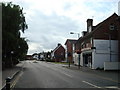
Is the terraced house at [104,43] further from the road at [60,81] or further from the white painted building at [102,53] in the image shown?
the road at [60,81]

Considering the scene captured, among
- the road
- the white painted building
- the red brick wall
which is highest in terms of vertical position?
the red brick wall

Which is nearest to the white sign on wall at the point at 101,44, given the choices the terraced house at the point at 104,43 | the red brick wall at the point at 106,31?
the terraced house at the point at 104,43

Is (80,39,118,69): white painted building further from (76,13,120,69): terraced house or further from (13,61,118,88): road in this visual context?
(13,61,118,88): road

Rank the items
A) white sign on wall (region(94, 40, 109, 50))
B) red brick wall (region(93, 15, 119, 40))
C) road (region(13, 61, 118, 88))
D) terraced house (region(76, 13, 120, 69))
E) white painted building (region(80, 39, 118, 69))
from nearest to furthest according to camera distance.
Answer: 1. road (region(13, 61, 118, 88))
2. white painted building (region(80, 39, 118, 69))
3. terraced house (region(76, 13, 120, 69))
4. white sign on wall (region(94, 40, 109, 50))
5. red brick wall (region(93, 15, 119, 40))

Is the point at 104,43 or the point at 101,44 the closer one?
the point at 101,44

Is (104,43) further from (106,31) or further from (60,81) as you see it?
(60,81)

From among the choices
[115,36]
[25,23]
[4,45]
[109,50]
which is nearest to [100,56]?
[109,50]

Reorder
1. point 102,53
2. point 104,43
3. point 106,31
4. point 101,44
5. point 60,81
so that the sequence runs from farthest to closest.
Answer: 1. point 106,31
2. point 104,43
3. point 101,44
4. point 102,53
5. point 60,81

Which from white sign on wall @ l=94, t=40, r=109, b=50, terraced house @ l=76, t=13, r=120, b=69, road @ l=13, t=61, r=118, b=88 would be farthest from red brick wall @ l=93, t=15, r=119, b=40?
road @ l=13, t=61, r=118, b=88

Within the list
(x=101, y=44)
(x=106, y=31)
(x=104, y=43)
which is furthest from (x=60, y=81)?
(x=106, y=31)

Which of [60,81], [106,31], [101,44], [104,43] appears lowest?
[60,81]

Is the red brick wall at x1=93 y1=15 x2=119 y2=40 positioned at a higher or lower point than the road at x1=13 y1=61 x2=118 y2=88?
higher

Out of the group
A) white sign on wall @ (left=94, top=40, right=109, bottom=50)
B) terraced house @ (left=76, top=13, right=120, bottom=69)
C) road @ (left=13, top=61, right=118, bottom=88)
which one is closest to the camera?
road @ (left=13, top=61, right=118, bottom=88)

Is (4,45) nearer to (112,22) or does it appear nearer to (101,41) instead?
(101,41)
